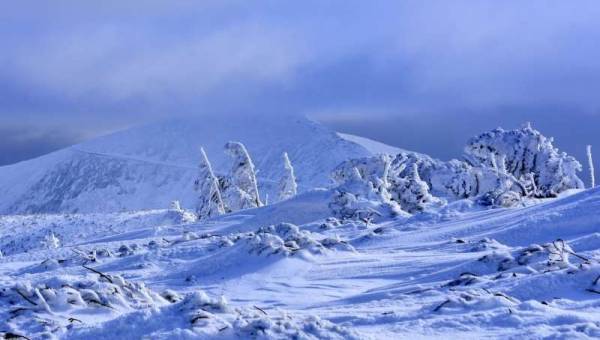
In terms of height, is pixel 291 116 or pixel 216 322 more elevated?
pixel 291 116

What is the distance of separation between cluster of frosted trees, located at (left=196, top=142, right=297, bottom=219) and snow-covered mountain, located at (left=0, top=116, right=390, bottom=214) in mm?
93260

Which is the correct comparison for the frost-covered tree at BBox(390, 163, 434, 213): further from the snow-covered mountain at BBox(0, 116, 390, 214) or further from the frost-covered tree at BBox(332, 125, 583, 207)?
the snow-covered mountain at BBox(0, 116, 390, 214)

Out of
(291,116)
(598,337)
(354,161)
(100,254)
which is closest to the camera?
(598,337)

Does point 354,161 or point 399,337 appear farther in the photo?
point 354,161

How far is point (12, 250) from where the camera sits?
48312 millimetres

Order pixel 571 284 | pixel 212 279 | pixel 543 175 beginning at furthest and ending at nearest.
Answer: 1. pixel 543 175
2. pixel 212 279
3. pixel 571 284

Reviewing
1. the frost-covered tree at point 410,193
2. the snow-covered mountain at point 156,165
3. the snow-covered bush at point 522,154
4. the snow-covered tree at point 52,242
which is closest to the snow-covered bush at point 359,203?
the frost-covered tree at point 410,193

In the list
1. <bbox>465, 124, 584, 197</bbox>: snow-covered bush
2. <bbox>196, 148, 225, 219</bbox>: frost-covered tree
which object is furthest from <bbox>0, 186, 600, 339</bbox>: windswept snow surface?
<bbox>196, 148, 225, 219</bbox>: frost-covered tree

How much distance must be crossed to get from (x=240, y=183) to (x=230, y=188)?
132 cm

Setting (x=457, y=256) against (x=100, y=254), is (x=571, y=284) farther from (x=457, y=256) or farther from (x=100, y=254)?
(x=100, y=254)

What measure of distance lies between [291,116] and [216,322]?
193157 mm

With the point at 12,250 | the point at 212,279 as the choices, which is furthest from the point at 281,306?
the point at 12,250

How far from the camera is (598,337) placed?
220 inches

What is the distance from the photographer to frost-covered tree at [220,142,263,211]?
43.4m
